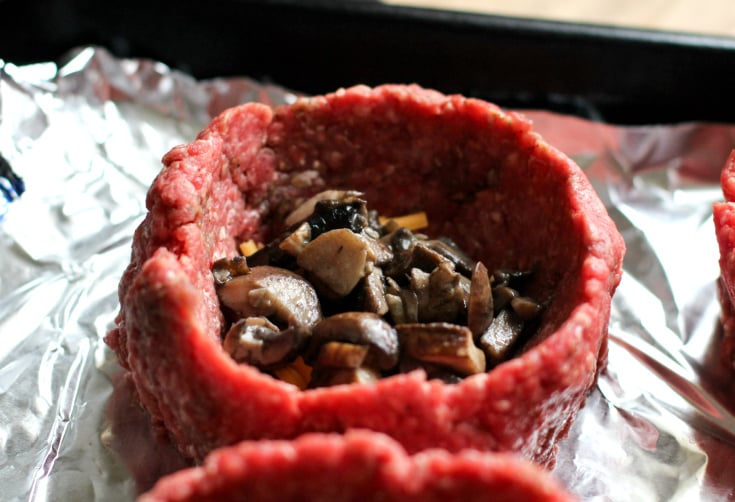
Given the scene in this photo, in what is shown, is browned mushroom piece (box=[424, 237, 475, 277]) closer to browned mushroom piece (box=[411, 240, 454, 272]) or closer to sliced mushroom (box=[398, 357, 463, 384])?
browned mushroom piece (box=[411, 240, 454, 272])

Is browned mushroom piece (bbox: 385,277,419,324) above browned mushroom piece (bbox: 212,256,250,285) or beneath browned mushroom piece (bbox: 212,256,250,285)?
beneath

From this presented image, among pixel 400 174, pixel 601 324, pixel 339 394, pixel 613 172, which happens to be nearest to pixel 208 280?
pixel 339 394

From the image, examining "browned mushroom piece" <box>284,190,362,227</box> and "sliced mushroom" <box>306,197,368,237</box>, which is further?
"browned mushroom piece" <box>284,190,362,227</box>

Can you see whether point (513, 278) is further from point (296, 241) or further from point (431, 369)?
point (296, 241)

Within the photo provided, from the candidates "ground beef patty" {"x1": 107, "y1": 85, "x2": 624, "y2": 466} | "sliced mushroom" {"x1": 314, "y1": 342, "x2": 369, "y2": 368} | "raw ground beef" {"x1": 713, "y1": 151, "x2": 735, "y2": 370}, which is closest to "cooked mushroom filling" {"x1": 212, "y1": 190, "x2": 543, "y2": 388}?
"sliced mushroom" {"x1": 314, "y1": 342, "x2": 369, "y2": 368}

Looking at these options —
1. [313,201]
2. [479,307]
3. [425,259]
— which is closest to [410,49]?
[313,201]

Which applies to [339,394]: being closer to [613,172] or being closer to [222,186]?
[222,186]
